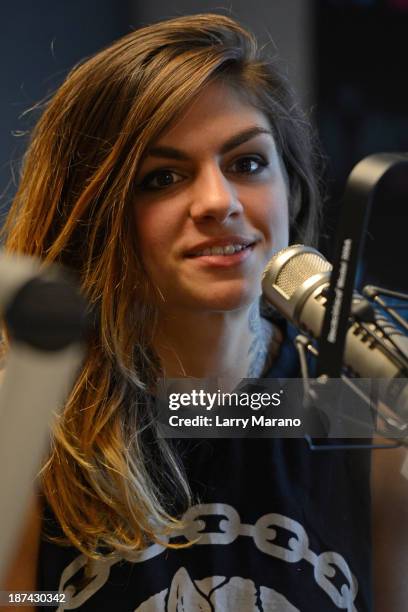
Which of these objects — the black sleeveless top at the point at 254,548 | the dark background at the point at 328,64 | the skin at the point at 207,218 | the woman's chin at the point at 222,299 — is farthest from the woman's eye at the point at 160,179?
the dark background at the point at 328,64

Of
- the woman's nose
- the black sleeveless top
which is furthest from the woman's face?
the black sleeveless top

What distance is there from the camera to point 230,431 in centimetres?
86

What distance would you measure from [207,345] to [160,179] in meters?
0.18

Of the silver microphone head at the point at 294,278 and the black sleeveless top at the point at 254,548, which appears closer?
the silver microphone head at the point at 294,278

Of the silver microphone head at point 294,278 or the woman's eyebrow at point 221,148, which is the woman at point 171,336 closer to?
the woman's eyebrow at point 221,148

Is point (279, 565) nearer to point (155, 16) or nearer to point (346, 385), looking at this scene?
point (346, 385)

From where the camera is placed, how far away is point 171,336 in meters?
0.91

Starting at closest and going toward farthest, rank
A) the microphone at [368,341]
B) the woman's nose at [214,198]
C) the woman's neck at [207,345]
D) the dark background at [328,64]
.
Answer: the microphone at [368,341], the woman's nose at [214,198], the woman's neck at [207,345], the dark background at [328,64]

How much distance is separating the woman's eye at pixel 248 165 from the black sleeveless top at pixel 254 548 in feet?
0.87

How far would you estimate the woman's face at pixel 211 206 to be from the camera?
754mm

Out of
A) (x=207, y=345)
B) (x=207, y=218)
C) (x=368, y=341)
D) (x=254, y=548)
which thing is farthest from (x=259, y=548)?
(x=368, y=341)

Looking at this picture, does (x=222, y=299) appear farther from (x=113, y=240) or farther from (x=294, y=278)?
(x=294, y=278)

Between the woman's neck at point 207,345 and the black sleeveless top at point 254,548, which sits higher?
the woman's neck at point 207,345

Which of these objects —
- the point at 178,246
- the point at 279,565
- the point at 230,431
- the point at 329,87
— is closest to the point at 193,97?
the point at 178,246
